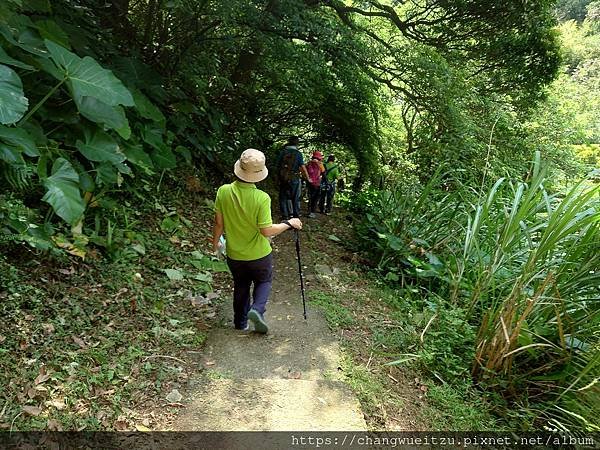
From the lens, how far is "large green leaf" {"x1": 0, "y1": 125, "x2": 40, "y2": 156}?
9.44ft

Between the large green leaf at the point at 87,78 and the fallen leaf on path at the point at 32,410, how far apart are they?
2.24 meters

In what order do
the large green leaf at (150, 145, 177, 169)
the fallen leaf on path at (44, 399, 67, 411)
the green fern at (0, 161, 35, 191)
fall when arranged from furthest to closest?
the large green leaf at (150, 145, 177, 169) < the green fern at (0, 161, 35, 191) < the fallen leaf on path at (44, 399, 67, 411)

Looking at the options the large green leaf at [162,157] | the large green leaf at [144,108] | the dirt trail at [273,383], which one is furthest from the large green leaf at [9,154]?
the large green leaf at [162,157]

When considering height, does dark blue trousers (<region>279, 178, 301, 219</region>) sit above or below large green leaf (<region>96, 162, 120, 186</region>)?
below

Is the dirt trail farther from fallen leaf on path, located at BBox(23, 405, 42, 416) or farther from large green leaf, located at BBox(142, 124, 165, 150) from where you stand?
large green leaf, located at BBox(142, 124, 165, 150)

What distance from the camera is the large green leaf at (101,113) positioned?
3641 mm

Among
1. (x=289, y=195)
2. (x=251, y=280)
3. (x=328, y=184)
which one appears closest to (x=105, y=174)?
(x=251, y=280)

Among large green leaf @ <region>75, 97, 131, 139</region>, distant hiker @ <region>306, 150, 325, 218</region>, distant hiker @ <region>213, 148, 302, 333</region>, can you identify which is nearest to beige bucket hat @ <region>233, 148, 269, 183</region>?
distant hiker @ <region>213, 148, 302, 333</region>

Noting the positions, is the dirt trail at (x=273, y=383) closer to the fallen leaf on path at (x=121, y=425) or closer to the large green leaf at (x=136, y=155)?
the fallen leaf on path at (x=121, y=425)

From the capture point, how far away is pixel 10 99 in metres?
2.79

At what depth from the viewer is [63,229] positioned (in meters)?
3.78

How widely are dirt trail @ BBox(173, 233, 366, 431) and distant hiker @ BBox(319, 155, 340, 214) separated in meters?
4.88

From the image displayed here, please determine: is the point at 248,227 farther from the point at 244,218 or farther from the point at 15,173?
the point at 15,173

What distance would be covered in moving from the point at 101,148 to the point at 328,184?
539 cm
